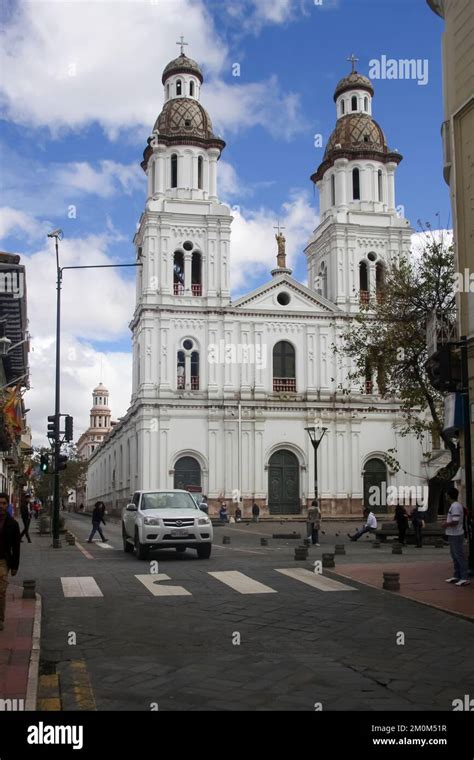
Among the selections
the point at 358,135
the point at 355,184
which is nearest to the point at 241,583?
the point at 355,184

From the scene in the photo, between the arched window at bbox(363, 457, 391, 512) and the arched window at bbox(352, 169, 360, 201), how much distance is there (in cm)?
1757

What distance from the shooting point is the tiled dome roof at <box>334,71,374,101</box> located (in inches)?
2400

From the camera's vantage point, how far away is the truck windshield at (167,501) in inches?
805

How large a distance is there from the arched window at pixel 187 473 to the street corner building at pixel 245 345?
7cm

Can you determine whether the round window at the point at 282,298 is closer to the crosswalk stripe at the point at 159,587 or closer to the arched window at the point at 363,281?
the arched window at the point at 363,281

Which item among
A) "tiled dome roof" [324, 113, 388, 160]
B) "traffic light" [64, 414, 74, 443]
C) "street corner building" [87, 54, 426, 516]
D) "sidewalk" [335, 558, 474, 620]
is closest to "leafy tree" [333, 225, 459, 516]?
"sidewalk" [335, 558, 474, 620]

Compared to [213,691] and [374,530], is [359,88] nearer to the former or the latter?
[374,530]

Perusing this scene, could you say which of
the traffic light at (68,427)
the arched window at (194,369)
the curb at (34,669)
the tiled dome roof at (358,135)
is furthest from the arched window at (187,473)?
the curb at (34,669)

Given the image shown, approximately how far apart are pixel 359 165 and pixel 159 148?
43.8 ft

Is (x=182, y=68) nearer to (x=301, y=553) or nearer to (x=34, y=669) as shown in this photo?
(x=301, y=553)

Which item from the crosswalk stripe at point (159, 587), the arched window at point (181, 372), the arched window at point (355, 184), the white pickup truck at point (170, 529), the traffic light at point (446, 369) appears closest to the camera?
the crosswalk stripe at point (159, 587)

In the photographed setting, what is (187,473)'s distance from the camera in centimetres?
5422

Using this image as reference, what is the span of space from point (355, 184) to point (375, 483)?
19983 millimetres
